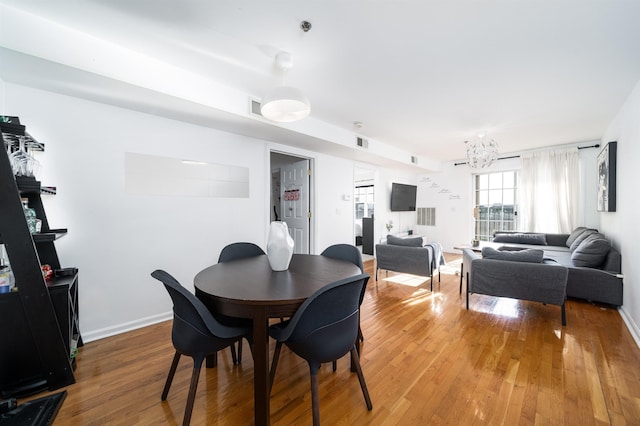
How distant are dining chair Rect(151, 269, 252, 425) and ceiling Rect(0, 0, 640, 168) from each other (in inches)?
66.9

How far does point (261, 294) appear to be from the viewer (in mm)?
1453

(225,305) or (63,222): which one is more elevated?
(63,222)

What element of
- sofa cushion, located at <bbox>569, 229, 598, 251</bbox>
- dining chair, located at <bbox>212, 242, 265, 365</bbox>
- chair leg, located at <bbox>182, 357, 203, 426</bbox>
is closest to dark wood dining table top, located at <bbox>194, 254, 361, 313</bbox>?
dining chair, located at <bbox>212, 242, 265, 365</bbox>

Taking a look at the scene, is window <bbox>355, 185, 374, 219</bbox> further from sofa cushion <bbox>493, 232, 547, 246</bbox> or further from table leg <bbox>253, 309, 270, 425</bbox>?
table leg <bbox>253, 309, 270, 425</bbox>

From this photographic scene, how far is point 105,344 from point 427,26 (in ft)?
12.2

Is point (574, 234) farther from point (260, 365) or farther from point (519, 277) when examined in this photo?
point (260, 365)

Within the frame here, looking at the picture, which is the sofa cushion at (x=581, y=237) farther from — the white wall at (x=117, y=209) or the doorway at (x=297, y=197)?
the white wall at (x=117, y=209)

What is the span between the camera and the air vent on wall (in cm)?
725

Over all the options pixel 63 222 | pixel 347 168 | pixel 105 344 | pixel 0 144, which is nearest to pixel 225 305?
pixel 0 144

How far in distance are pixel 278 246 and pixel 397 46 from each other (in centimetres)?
180

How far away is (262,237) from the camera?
3699 millimetres

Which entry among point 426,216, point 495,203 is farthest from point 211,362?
point 495,203

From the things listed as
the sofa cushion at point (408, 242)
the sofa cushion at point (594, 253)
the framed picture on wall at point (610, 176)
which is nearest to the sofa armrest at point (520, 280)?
the sofa cushion at point (408, 242)

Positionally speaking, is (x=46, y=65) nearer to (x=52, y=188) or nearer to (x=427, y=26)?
(x=52, y=188)
